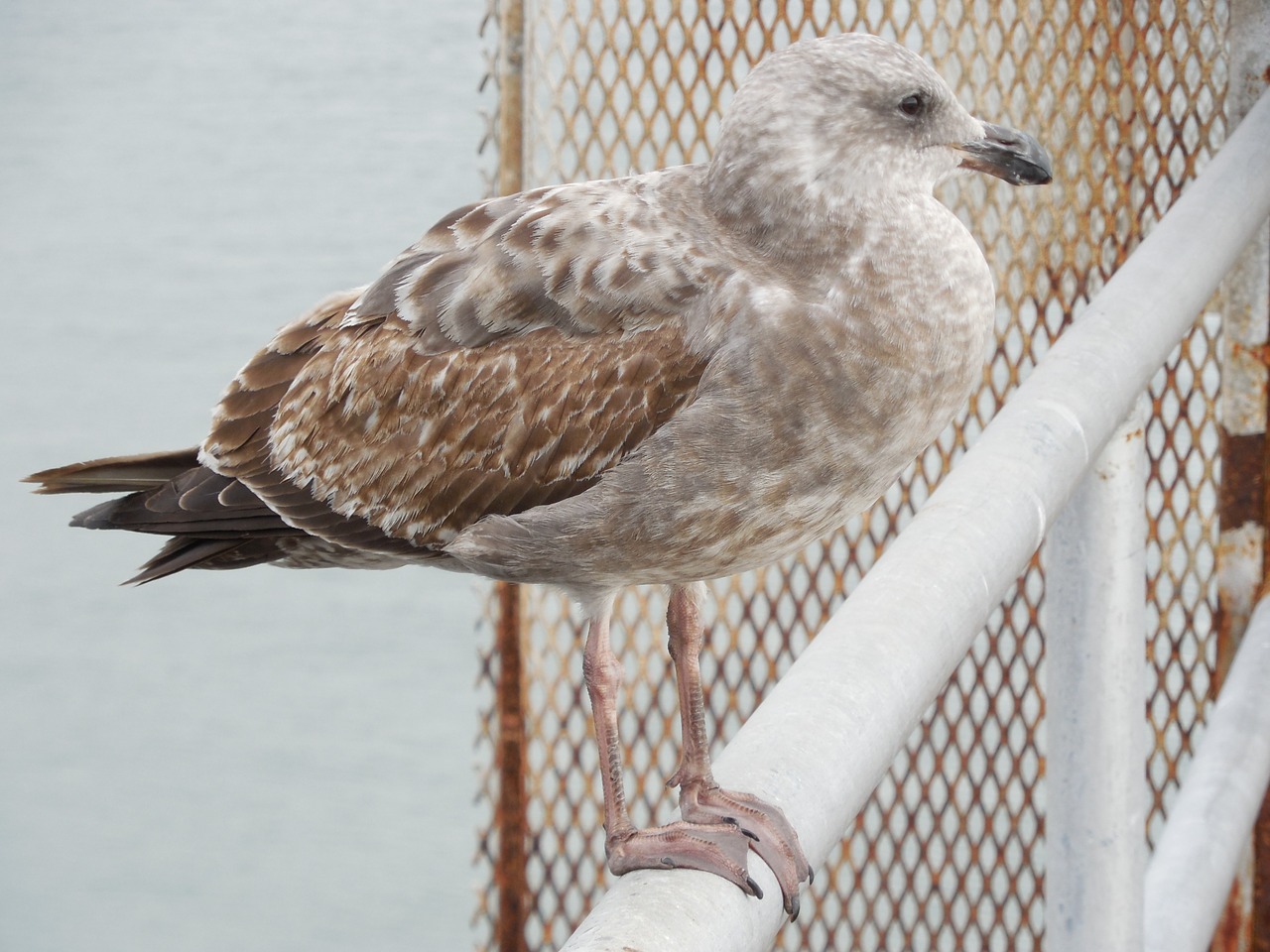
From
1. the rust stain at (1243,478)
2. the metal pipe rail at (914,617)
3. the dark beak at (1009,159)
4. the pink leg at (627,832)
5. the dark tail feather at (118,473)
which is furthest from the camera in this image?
the rust stain at (1243,478)

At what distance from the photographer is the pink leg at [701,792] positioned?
89 cm

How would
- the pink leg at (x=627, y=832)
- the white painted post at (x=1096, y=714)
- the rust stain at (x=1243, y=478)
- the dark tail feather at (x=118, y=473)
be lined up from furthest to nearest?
1. the rust stain at (x=1243, y=478)
2. the dark tail feather at (x=118, y=473)
3. the white painted post at (x=1096, y=714)
4. the pink leg at (x=627, y=832)

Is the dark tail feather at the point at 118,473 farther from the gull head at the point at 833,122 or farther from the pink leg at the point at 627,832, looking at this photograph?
the gull head at the point at 833,122

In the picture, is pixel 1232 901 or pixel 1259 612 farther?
pixel 1232 901

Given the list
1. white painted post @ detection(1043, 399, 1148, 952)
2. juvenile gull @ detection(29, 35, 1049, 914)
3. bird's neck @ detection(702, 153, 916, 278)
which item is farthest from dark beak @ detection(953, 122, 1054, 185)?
white painted post @ detection(1043, 399, 1148, 952)

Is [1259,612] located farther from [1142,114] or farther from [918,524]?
[918,524]

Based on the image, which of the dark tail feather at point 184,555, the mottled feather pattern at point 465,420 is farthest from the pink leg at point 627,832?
the dark tail feather at point 184,555

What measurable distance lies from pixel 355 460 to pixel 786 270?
1.42 feet

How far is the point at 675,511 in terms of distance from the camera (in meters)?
1.11

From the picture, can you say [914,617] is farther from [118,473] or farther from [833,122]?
[118,473]

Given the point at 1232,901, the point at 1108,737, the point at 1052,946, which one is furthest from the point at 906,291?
the point at 1232,901

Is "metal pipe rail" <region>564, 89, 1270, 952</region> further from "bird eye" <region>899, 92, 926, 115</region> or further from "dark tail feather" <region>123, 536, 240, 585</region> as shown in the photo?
"dark tail feather" <region>123, 536, 240, 585</region>

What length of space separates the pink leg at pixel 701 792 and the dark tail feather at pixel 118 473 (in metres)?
0.49

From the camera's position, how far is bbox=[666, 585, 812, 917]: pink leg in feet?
2.92
